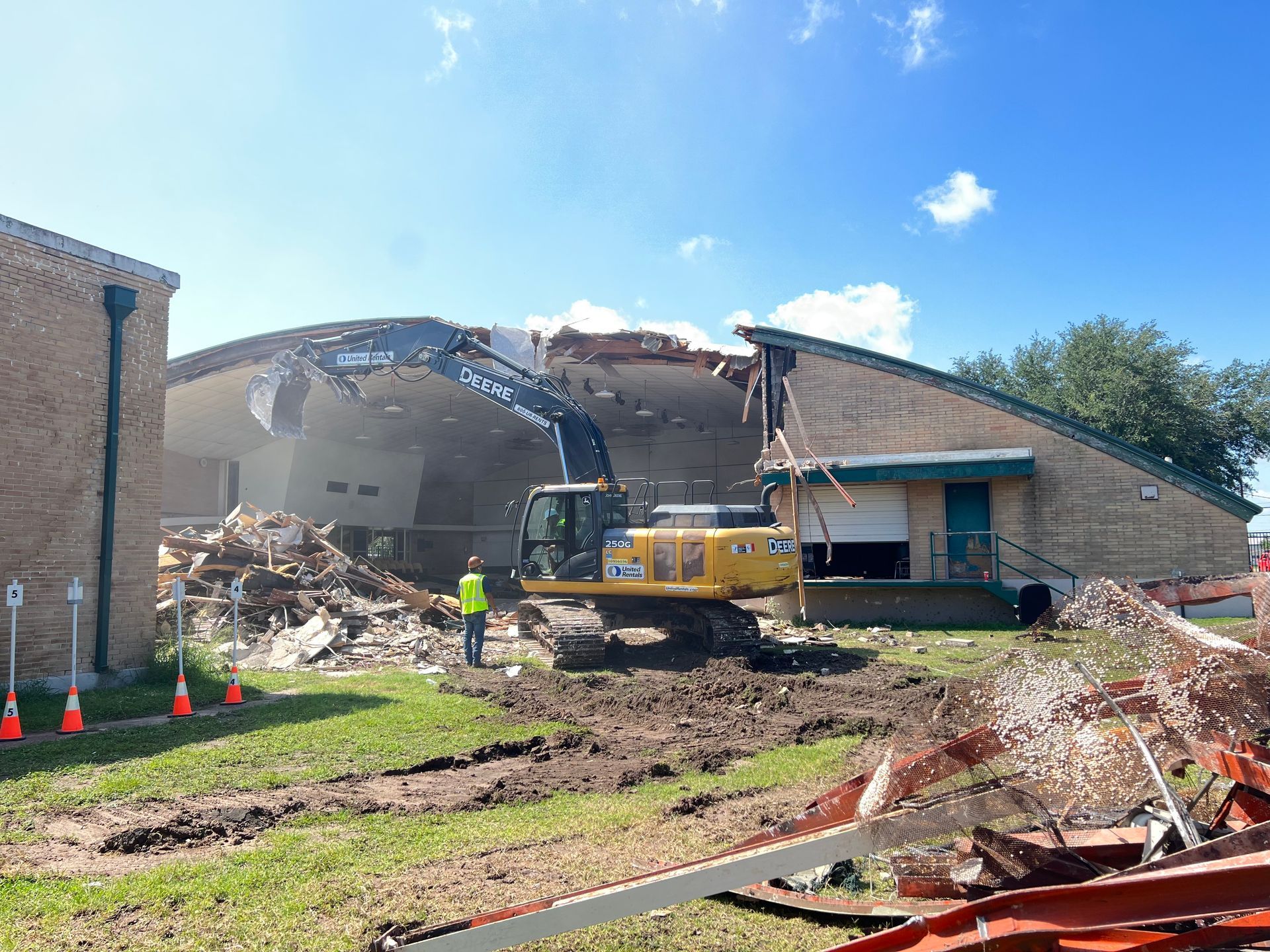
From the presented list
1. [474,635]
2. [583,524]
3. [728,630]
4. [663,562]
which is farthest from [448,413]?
[728,630]

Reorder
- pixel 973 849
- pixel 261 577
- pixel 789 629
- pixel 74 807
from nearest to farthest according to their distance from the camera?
1. pixel 973 849
2. pixel 74 807
3. pixel 261 577
4. pixel 789 629

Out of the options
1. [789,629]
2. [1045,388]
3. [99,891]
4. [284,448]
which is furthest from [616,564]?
[1045,388]

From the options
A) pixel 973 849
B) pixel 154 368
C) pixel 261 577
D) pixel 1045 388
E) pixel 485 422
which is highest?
pixel 1045 388

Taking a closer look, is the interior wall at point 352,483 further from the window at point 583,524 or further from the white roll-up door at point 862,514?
the window at point 583,524

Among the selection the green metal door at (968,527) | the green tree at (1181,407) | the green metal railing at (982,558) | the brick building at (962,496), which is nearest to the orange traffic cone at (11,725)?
the brick building at (962,496)

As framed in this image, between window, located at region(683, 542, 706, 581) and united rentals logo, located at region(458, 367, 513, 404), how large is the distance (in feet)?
16.6

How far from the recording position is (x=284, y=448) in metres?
29.1

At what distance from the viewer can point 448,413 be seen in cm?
3028

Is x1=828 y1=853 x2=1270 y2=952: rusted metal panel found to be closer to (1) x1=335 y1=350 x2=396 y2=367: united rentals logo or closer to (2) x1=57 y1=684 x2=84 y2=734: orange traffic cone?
(2) x1=57 y1=684 x2=84 y2=734: orange traffic cone

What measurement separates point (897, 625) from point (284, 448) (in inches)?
851

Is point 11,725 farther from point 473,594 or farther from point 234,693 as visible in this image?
point 473,594

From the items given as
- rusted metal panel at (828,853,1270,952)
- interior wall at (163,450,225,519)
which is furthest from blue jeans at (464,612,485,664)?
interior wall at (163,450,225,519)

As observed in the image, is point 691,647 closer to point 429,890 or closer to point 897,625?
point 897,625

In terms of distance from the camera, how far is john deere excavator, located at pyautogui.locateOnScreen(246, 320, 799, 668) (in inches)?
488
